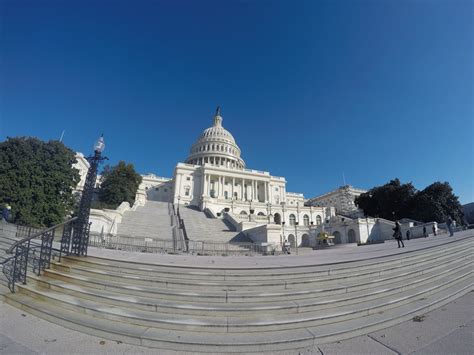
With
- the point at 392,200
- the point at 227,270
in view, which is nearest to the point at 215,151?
the point at 392,200

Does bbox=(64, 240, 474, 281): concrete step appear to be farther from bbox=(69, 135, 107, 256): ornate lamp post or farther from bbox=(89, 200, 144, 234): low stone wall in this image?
bbox=(89, 200, 144, 234): low stone wall

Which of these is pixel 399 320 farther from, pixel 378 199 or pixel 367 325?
pixel 378 199

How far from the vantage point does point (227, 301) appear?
5.08 metres

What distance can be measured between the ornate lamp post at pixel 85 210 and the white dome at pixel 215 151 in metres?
71.4

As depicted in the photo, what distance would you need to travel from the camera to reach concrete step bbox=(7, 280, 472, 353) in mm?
3793

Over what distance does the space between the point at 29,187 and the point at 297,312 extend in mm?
33240

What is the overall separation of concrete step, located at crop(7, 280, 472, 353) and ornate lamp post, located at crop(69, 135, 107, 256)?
2697 millimetres

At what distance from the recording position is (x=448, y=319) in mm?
4926

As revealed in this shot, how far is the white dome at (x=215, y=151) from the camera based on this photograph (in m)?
81.5

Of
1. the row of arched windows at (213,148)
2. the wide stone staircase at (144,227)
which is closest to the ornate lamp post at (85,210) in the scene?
the wide stone staircase at (144,227)

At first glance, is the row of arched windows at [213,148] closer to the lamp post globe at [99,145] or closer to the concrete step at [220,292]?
the lamp post globe at [99,145]

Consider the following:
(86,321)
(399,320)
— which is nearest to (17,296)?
(86,321)

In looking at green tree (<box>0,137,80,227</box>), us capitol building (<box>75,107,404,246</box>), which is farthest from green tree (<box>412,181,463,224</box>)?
green tree (<box>0,137,80,227</box>)

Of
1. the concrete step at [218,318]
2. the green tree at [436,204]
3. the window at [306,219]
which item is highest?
the green tree at [436,204]
